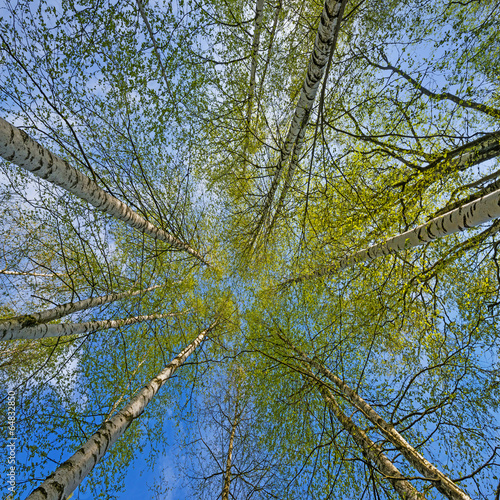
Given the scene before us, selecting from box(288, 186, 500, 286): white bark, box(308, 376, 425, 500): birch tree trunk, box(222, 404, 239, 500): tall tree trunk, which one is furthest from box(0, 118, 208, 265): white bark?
box(222, 404, 239, 500): tall tree trunk

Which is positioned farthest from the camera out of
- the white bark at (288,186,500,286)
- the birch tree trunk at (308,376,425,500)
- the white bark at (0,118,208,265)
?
the birch tree trunk at (308,376,425,500)

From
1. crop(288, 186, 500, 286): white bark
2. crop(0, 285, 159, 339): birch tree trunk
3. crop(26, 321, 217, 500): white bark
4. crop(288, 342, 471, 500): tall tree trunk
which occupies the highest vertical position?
crop(288, 186, 500, 286): white bark

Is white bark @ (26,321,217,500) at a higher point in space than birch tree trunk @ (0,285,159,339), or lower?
lower

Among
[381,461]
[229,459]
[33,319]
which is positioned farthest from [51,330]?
[381,461]

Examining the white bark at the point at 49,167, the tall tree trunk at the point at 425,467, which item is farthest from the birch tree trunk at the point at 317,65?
the tall tree trunk at the point at 425,467

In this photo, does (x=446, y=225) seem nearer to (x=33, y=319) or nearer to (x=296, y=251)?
(x=296, y=251)

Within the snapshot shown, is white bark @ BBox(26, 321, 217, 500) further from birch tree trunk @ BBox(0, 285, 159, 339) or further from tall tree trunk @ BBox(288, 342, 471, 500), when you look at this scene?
tall tree trunk @ BBox(288, 342, 471, 500)

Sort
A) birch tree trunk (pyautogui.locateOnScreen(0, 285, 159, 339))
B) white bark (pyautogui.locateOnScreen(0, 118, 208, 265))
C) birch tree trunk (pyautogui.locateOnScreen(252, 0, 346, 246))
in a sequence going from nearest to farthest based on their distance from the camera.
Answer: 1. white bark (pyautogui.locateOnScreen(0, 118, 208, 265))
2. birch tree trunk (pyautogui.locateOnScreen(252, 0, 346, 246))
3. birch tree trunk (pyautogui.locateOnScreen(0, 285, 159, 339))

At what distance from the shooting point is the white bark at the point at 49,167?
1.68m

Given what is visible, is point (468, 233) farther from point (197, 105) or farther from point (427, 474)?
point (197, 105)

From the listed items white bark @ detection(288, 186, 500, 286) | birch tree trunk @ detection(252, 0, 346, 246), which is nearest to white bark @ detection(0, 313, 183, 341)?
birch tree trunk @ detection(252, 0, 346, 246)

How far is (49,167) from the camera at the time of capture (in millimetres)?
1944

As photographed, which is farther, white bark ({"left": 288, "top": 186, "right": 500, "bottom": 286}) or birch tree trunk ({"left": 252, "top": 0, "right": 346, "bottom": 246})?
white bark ({"left": 288, "top": 186, "right": 500, "bottom": 286})

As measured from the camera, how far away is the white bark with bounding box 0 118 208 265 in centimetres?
168
